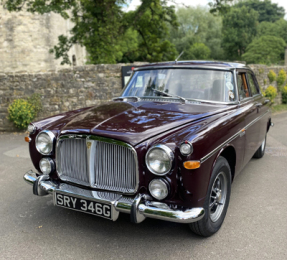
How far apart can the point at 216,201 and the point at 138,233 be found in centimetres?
89

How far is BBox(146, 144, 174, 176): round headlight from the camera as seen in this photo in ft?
8.07

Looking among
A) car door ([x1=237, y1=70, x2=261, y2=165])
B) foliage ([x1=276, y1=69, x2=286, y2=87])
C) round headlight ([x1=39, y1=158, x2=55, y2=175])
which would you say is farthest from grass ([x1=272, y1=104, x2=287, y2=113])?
round headlight ([x1=39, y1=158, x2=55, y2=175])

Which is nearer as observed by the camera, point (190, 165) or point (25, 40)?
point (190, 165)

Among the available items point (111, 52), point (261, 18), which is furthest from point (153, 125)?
point (261, 18)

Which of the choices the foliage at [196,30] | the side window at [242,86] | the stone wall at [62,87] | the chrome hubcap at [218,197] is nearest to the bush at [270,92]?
the stone wall at [62,87]

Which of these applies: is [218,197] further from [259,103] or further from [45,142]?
[259,103]

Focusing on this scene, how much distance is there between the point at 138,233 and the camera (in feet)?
9.96

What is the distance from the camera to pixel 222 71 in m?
3.86

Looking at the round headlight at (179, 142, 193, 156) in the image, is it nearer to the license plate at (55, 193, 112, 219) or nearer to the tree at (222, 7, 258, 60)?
the license plate at (55, 193, 112, 219)

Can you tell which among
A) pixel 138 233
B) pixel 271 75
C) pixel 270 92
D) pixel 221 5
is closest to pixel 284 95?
pixel 271 75

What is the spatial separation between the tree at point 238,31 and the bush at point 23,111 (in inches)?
1697

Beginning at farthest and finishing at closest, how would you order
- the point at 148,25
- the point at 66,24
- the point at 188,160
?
the point at 66,24
the point at 148,25
the point at 188,160

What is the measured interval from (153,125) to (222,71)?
1.58 metres

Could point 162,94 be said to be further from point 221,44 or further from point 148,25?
point 221,44
